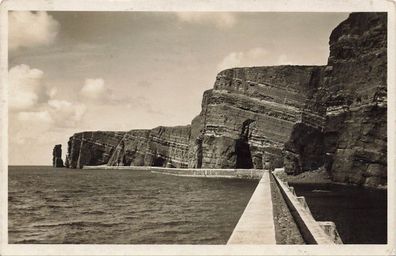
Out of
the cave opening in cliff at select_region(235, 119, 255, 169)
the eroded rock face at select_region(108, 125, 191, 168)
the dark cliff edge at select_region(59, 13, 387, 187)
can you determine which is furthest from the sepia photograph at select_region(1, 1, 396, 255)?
the eroded rock face at select_region(108, 125, 191, 168)

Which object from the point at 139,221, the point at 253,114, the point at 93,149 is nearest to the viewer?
the point at 139,221

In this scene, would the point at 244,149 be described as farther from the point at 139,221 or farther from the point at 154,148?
the point at 139,221

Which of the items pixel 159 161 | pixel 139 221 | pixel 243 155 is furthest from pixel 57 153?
pixel 159 161

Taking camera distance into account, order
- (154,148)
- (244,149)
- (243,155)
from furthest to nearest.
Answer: (154,148)
(243,155)
(244,149)

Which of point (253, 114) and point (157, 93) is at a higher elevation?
point (253, 114)

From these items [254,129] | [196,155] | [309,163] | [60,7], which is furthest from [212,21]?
[196,155]

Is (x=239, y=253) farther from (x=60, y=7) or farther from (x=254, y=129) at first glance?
(x=254, y=129)

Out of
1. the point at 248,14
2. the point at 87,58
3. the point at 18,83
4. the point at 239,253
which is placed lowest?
A: the point at 239,253
